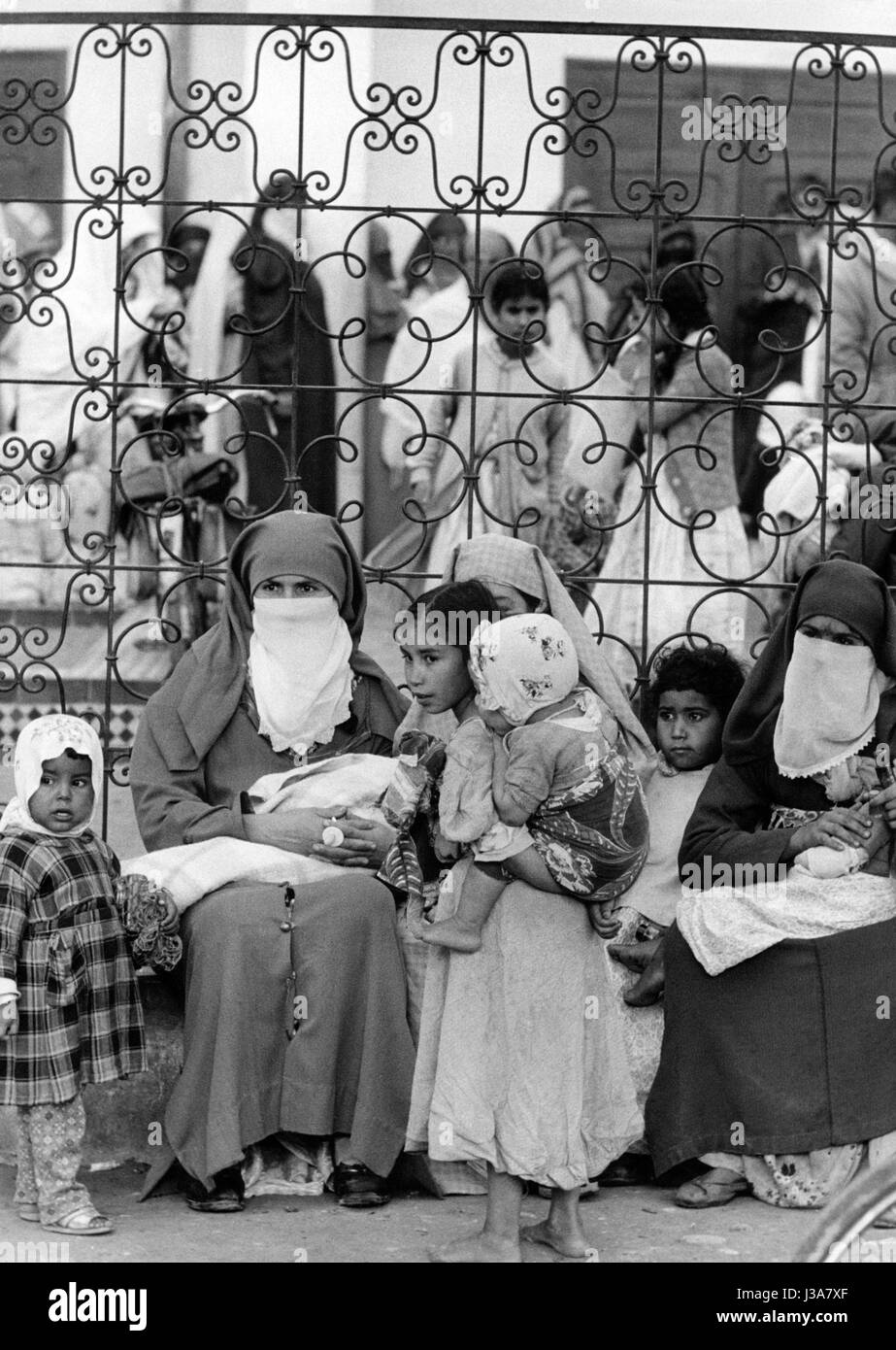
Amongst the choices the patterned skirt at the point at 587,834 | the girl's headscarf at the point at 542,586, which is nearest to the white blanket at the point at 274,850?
the girl's headscarf at the point at 542,586

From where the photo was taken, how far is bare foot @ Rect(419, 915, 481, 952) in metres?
3.68

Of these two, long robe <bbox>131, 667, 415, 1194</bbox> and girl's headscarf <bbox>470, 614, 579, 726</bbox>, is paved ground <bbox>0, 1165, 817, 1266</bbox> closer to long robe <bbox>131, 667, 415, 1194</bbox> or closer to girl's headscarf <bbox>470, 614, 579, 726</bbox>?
long robe <bbox>131, 667, 415, 1194</bbox>

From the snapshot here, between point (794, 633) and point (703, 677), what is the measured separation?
0.35 m

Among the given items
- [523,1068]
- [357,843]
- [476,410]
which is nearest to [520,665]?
[523,1068]

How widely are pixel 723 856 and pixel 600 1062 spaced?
0.72m

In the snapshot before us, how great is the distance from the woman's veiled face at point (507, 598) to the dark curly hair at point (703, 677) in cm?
40

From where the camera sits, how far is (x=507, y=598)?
4.51 meters

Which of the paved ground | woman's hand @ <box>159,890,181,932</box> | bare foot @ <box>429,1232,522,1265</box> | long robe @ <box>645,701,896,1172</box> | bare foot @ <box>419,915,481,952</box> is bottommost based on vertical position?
the paved ground

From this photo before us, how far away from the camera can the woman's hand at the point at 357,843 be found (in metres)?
4.30

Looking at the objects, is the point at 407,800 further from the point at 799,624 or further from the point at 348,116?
the point at 348,116

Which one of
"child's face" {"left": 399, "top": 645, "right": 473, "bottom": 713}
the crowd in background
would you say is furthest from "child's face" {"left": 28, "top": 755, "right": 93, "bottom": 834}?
the crowd in background

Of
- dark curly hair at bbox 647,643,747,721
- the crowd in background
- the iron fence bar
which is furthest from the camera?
the crowd in background

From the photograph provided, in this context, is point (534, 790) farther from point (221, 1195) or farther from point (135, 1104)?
point (135, 1104)

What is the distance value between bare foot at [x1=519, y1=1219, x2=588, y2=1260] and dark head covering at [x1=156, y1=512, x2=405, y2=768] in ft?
4.61
